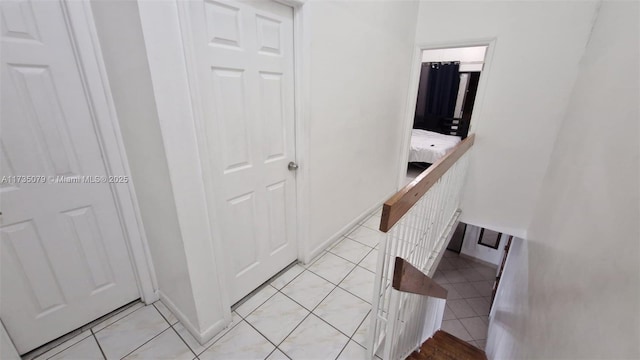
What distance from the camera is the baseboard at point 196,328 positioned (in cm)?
146

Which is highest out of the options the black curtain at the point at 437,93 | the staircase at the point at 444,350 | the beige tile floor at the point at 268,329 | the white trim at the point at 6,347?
the black curtain at the point at 437,93

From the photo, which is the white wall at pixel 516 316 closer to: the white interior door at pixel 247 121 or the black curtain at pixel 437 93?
the white interior door at pixel 247 121

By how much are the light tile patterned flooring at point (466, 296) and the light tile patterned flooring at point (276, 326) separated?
304 cm

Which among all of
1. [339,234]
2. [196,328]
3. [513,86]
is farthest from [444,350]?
[513,86]

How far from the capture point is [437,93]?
573cm

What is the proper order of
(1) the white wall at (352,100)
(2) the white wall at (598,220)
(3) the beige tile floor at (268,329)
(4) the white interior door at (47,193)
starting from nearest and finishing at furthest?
1. (2) the white wall at (598,220)
2. (4) the white interior door at (47,193)
3. (3) the beige tile floor at (268,329)
4. (1) the white wall at (352,100)

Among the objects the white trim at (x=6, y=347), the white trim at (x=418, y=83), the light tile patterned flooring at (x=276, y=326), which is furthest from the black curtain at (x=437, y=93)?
the white trim at (x=6, y=347)

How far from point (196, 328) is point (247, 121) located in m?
1.27

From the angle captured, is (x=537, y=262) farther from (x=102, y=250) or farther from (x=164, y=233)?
(x=102, y=250)

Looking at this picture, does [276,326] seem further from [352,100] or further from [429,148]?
[429,148]

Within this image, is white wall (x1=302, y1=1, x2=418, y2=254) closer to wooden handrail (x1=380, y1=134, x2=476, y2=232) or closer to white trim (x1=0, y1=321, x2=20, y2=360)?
wooden handrail (x1=380, y1=134, x2=476, y2=232)

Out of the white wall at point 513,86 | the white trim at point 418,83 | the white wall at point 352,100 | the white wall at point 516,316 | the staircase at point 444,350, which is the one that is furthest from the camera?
the white trim at point 418,83

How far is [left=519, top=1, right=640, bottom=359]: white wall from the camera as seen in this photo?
1017 mm

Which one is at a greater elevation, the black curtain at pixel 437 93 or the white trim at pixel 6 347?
the black curtain at pixel 437 93
